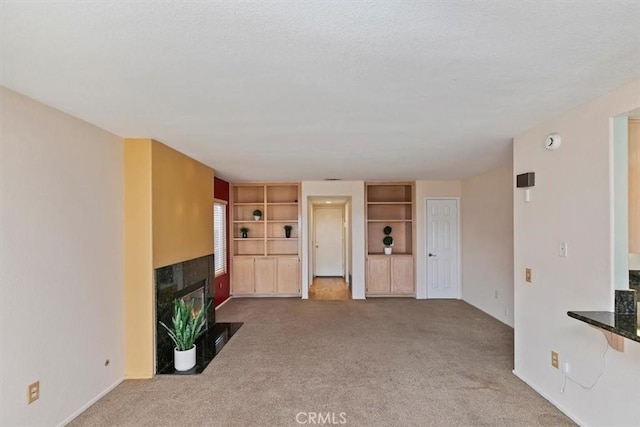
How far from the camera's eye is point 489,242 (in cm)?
538

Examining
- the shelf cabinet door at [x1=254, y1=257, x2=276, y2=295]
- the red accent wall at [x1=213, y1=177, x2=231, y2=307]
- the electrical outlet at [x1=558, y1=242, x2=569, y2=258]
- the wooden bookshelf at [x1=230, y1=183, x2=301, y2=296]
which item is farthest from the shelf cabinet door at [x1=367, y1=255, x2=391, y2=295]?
the electrical outlet at [x1=558, y1=242, x2=569, y2=258]

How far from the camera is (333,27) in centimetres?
136

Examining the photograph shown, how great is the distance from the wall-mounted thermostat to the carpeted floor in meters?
2.09

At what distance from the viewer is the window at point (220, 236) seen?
19.9ft

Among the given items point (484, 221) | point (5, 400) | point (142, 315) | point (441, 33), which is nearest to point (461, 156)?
point (484, 221)

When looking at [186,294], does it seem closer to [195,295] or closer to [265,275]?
[195,295]

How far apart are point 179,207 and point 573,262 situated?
12.5 feet

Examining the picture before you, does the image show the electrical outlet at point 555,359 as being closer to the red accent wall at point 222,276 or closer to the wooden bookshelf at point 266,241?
the wooden bookshelf at point 266,241

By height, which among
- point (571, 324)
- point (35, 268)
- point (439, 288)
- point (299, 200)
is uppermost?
point (299, 200)

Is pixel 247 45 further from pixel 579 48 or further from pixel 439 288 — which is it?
pixel 439 288

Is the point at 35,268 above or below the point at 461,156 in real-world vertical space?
below

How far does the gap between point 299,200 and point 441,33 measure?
5370 millimetres

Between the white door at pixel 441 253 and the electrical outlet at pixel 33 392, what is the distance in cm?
594

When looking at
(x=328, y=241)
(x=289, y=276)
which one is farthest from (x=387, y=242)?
(x=328, y=241)
